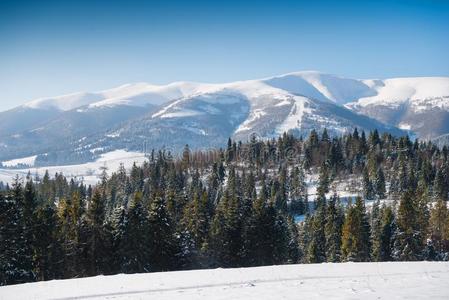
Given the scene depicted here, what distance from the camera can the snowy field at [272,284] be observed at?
68.6ft

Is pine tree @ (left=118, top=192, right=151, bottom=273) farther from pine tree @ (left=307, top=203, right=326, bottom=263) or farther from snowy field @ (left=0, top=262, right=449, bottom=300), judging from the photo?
pine tree @ (left=307, top=203, right=326, bottom=263)

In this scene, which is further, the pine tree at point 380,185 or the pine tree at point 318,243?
the pine tree at point 380,185

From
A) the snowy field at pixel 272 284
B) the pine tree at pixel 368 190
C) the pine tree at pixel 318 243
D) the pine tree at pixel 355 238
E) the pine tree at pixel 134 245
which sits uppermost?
the snowy field at pixel 272 284

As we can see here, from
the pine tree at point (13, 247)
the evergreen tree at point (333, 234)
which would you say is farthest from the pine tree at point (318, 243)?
the pine tree at point (13, 247)

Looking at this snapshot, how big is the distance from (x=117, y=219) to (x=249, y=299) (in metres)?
34.3

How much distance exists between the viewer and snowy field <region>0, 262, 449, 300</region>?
20922 millimetres

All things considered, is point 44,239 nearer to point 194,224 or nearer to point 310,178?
point 194,224

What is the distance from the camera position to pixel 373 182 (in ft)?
487

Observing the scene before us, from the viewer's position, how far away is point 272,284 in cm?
2411

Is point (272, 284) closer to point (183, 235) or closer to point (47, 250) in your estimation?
point (47, 250)

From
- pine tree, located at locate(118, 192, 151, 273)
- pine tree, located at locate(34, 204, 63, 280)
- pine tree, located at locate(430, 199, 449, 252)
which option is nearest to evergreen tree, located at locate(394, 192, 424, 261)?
pine tree, located at locate(430, 199, 449, 252)

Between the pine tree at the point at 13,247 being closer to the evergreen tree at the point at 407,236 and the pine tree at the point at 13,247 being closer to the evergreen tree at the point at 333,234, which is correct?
the evergreen tree at the point at 333,234

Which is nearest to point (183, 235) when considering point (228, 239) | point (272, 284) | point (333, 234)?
point (228, 239)

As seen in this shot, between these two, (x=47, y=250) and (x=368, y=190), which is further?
(x=368, y=190)
